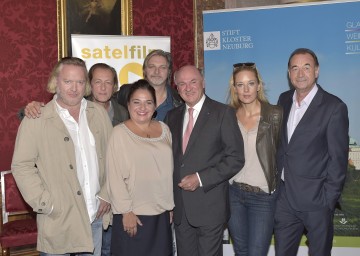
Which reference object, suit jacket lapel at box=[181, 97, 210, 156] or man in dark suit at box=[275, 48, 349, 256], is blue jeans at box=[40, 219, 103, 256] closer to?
suit jacket lapel at box=[181, 97, 210, 156]

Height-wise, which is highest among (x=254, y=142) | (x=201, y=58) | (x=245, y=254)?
(x=201, y=58)

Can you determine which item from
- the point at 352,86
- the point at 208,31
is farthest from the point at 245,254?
the point at 208,31

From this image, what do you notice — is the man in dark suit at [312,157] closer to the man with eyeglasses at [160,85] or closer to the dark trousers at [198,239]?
the dark trousers at [198,239]

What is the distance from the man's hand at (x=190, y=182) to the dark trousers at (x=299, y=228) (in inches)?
24.9

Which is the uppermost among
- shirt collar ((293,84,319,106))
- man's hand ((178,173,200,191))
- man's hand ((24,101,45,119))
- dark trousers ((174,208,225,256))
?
shirt collar ((293,84,319,106))

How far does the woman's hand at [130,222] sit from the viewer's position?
293cm

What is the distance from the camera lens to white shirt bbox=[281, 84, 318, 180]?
10.3 feet

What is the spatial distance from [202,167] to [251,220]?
530 mm

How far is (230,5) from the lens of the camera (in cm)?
591

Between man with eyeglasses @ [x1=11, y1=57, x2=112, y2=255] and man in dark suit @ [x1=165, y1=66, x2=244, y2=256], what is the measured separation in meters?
0.58

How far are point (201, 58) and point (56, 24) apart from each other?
5.83ft

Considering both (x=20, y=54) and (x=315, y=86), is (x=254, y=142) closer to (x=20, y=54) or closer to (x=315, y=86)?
(x=315, y=86)

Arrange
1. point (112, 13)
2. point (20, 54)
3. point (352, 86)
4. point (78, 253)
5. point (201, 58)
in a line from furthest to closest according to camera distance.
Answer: point (201, 58) → point (112, 13) → point (20, 54) → point (352, 86) → point (78, 253)

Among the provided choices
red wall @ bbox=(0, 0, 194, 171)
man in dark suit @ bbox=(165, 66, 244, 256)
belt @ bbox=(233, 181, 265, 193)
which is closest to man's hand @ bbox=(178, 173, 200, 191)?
man in dark suit @ bbox=(165, 66, 244, 256)
